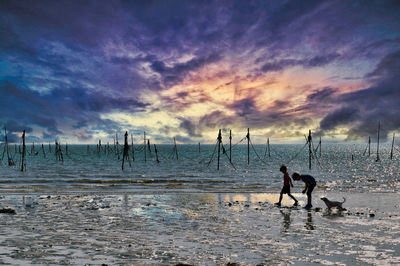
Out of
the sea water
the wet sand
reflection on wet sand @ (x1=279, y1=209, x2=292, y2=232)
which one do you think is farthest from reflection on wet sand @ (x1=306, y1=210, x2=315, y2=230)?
the sea water

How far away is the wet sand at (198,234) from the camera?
8.06 m

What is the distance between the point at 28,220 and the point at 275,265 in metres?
11.0

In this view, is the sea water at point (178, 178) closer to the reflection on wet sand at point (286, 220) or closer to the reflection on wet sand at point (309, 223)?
the reflection on wet sand at point (286, 220)

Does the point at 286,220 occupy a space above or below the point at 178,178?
above

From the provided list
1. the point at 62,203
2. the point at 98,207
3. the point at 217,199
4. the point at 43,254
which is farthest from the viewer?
the point at 217,199

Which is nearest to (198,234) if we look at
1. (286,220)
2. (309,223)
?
(286,220)

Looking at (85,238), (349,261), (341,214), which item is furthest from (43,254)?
(341,214)

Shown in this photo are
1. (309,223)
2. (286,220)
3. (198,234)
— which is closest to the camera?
(198,234)

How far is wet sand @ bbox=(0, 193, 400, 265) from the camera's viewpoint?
26.5ft

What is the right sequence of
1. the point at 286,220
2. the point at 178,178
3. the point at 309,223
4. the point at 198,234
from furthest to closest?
the point at 178,178 → the point at 286,220 → the point at 309,223 → the point at 198,234

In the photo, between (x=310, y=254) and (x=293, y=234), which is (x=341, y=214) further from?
(x=310, y=254)

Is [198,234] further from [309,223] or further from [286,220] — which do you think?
[309,223]

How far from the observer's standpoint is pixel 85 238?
33.1 feet

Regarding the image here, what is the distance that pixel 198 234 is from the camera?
10.7 metres
